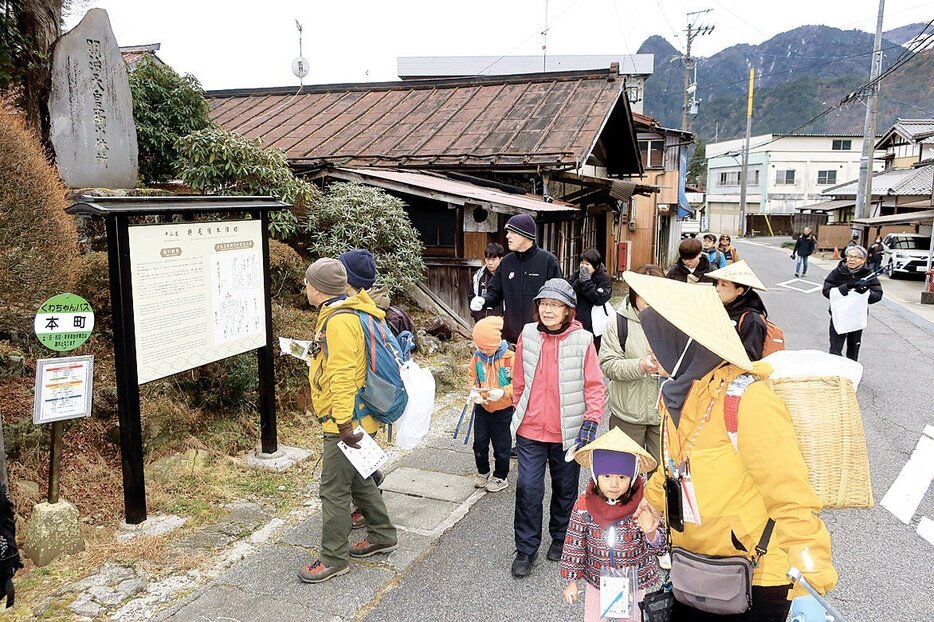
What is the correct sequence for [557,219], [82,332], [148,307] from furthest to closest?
1. [557,219]
2. [148,307]
3. [82,332]

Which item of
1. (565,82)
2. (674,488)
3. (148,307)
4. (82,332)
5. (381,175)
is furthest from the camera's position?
(565,82)

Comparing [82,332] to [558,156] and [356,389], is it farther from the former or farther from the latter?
[558,156]

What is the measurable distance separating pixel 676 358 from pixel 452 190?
25.2ft

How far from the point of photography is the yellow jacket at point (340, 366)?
3619 mm

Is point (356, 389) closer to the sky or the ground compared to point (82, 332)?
closer to the ground

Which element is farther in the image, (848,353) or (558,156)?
(558,156)

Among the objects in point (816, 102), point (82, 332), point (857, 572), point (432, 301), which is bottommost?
point (857, 572)

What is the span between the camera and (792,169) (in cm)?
5469

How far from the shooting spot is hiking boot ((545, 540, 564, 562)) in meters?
4.12

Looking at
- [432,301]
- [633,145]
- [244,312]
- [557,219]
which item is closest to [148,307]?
[244,312]

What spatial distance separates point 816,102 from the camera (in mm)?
100938

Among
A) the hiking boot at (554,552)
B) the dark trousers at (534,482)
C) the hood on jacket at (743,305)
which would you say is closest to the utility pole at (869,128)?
the hood on jacket at (743,305)

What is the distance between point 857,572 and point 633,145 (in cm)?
1335

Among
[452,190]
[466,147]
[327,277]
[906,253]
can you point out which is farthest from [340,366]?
[906,253]
